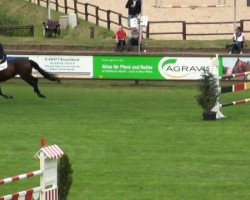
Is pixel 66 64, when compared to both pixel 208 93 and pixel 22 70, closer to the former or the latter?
pixel 22 70

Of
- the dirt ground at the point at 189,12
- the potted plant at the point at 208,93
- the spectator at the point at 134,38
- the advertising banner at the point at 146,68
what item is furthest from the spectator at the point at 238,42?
the potted plant at the point at 208,93

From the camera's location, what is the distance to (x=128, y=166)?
62.2 ft

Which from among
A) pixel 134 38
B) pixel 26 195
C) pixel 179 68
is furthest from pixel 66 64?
pixel 26 195

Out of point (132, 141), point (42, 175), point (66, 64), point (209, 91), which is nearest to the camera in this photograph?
point (42, 175)

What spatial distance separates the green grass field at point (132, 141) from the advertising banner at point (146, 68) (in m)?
0.67

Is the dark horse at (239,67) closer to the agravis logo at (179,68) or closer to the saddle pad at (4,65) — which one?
the agravis logo at (179,68)

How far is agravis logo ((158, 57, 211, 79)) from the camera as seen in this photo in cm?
3406

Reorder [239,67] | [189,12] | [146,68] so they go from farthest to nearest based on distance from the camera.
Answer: [189,12] → [146,68] → [239,67]

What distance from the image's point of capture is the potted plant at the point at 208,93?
2522 centimetres

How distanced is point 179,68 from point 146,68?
1158 mm

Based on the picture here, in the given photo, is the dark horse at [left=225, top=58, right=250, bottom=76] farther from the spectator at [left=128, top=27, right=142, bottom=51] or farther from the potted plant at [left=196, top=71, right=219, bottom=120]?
the potted plant at [left=196, top=71, right=219, bottom=120]

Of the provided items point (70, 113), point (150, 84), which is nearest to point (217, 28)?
point (150, 84)

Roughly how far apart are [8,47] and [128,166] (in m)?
22.7

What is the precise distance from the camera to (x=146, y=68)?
3478 cm
